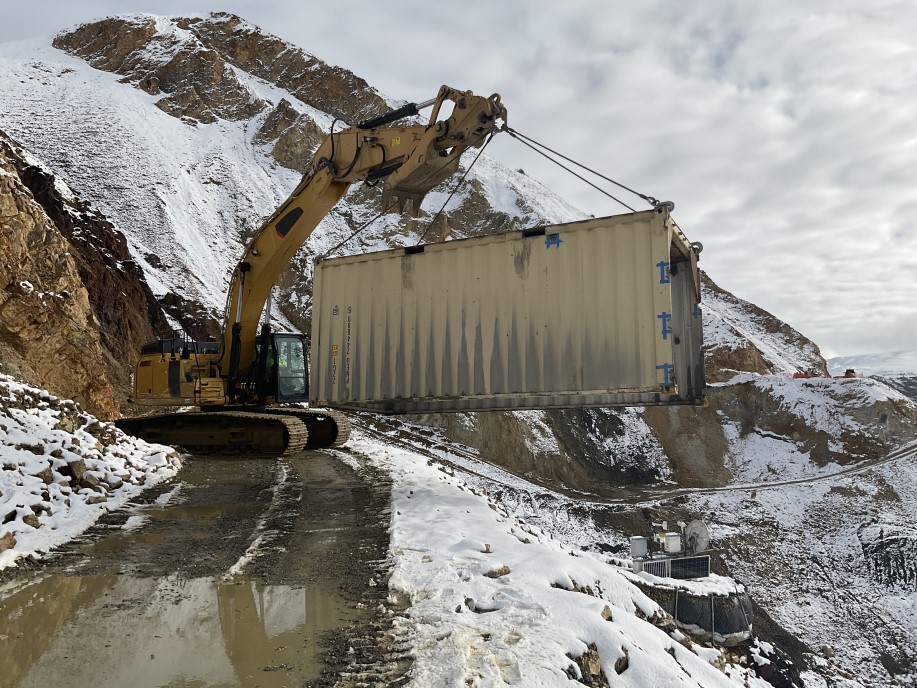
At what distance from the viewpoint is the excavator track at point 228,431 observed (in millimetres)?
11758

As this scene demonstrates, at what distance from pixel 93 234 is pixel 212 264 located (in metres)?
8.20

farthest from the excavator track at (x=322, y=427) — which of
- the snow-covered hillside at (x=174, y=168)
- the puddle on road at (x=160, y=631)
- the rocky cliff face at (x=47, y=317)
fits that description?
the snow-covered hillside at (x=174, y=168)

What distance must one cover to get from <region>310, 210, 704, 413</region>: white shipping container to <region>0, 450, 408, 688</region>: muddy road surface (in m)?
3.39

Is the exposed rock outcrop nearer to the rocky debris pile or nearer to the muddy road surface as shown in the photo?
the rocky debris pile

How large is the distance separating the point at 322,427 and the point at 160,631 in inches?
372

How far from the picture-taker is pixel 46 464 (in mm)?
7266

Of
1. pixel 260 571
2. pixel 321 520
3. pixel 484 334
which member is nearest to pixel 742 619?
pixel 484 334

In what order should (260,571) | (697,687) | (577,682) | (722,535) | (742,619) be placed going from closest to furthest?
(577,682) → (697,687) → (260,571) → (742,619) → (722,535)

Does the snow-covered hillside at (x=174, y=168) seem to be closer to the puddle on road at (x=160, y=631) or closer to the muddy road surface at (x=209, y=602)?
the muddy road surface at (x=209, y=602)

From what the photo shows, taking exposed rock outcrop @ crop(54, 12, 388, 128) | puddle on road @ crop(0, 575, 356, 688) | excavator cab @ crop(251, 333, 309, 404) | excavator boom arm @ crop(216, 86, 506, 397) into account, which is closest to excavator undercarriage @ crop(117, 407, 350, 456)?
excavator cab @ crop(251, 333, 309, 404)

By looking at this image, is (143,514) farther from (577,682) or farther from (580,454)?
(580,454)

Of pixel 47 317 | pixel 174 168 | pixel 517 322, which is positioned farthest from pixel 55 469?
pixel 174 168

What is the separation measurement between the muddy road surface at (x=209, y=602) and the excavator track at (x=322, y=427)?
503cm

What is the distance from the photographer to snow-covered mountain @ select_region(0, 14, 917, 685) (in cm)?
1966
